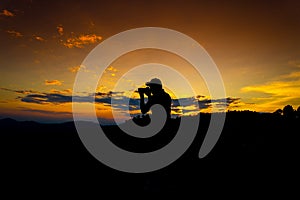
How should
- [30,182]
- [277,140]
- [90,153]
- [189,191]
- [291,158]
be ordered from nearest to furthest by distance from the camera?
[189,191], [291,158], [30,182], [277,140], [90,153]

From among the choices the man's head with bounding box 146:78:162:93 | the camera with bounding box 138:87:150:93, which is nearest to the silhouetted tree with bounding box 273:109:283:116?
the man's head with bounding box 146:78:162:93

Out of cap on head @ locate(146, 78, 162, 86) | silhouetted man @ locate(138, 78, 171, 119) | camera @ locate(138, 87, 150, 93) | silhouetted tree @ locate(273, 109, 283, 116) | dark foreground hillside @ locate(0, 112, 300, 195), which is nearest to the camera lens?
dark foreground hillside @ locate(0, 112, 300, 195)

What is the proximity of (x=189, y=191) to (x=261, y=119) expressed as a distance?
11.1 m

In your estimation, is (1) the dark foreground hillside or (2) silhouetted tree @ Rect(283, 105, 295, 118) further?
(2) silhouetted tree @ Rect(283, 105, 295, 118)

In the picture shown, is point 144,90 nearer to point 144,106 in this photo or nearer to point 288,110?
point 144,106

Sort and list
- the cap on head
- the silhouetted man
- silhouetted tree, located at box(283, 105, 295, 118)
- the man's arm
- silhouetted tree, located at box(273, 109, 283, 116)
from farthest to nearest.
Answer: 1. silhouetted tree, located at box(273, 109, 283, 116)
2. silhouetted tree, located at box(283, 105, 295, 118)
3. the man's arm
4. the cap on head
5. the silhouetted man

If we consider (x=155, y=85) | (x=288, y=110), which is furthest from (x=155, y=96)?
(x=288, y=110)

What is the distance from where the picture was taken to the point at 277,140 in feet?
42.2

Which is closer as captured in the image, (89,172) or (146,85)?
(89,172)

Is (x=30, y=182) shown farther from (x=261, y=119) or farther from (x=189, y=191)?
(x=261, y=119)

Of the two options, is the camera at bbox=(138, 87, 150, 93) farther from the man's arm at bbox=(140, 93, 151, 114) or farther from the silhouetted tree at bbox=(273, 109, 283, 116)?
the silhouetted tree at bbox=(273, 109, 283, 116)

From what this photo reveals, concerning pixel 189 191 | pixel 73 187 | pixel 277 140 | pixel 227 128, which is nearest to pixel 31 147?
pixel 73 187

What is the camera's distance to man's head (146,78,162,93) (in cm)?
1617

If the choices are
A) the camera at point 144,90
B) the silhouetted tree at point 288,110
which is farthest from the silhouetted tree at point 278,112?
the camera at point 144,90
